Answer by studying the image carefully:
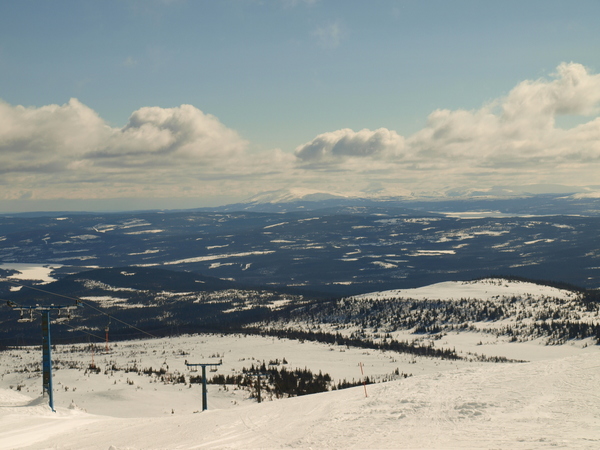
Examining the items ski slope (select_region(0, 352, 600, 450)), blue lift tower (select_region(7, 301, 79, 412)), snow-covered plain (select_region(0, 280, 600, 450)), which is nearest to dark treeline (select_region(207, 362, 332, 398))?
snow-covered plain (select_region(0, 280, 600, 450))

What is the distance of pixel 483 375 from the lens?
2253cm

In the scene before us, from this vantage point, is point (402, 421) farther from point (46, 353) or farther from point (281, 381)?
point (281, 381)

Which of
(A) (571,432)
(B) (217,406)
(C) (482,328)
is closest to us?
(A) (571,432)

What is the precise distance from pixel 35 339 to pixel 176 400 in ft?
376

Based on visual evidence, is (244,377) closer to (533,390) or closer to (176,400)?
(176,400)

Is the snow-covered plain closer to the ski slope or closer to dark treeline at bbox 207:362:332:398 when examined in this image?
the ski slope

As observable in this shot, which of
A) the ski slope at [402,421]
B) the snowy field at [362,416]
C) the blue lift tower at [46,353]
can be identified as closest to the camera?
the ski slope at [402,421]

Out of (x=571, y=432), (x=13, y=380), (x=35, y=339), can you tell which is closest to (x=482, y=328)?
(x=13, y=380)

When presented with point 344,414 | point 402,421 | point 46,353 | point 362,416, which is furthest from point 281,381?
point 402,421

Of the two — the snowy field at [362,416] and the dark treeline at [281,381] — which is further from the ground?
the snowy field at [362,416]

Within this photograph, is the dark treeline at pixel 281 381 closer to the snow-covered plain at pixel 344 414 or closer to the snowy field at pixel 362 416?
the snow-covered plain at pixel 344 414

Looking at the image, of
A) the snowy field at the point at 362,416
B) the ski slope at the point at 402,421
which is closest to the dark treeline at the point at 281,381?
the snowy field at the point at 362,416

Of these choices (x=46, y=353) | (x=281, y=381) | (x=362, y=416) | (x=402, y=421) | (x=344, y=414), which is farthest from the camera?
(x=281, y=381)

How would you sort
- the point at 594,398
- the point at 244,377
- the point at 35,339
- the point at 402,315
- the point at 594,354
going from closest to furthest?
1. the point at 594,398
2. the point at 594,354
3. the point at 244,377
4. the point at 402,315
5. the point at 35,339
